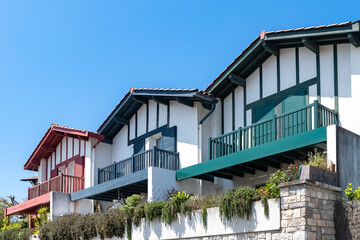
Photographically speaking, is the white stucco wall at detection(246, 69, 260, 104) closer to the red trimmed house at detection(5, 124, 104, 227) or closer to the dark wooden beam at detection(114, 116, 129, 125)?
the dark wooden beam at detection(114, 116, 129, 125)

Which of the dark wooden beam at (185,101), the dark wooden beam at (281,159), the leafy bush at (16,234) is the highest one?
the dark wooden beam at (185,101)

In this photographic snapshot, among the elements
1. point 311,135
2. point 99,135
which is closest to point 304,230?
point 311,135

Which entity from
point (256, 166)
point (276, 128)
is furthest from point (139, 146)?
point (276, 128)

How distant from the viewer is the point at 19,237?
25.8 metres

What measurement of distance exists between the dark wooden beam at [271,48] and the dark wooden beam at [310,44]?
1.47 meters

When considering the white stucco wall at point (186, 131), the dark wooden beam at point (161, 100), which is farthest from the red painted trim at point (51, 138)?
the white stucco wall at point (186, 131)

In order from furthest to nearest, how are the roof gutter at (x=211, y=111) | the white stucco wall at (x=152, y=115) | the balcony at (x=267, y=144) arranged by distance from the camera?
the white stucco wall at (x=152, y=115) < the roof gutter at (x=211, y=111) < the balcony at (x=267, y=144)

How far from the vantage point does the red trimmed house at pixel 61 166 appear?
24750 millimetres

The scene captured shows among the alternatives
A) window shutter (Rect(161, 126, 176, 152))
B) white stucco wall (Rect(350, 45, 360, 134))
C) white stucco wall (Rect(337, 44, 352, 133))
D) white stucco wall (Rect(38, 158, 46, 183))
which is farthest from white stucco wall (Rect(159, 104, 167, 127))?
white stucco wall (Rect(38, 158, 46, 183))

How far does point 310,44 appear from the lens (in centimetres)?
1742

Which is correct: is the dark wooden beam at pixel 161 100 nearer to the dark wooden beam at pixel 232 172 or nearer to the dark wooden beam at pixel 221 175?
the dark wooden beam at pixel 221 175

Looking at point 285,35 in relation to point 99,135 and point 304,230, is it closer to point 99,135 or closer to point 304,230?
point 304,230

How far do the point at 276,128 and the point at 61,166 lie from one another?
14.4 meters

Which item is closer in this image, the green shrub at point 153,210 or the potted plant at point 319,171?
the potted plant at point 319,171
